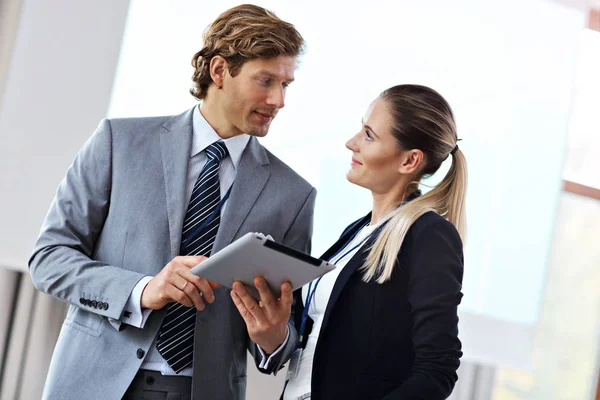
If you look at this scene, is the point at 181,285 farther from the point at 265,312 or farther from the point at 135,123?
the point at 135,123

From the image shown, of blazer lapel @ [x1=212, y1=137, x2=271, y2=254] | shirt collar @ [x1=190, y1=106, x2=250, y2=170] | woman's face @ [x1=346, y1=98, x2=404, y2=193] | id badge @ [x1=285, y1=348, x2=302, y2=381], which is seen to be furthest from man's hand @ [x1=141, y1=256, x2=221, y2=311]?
woman's face @ [x1=346, y1=98, x2=404, y2=193]

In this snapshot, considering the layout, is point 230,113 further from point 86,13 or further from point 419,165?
point 86,13

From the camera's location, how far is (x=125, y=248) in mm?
2125

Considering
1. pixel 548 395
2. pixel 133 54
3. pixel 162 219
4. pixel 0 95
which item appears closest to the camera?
pixel 162 219

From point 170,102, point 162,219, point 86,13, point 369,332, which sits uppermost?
point 86,13

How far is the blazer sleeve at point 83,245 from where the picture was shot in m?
2.03

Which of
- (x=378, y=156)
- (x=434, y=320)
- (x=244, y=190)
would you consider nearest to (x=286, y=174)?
(x=244, y=190)

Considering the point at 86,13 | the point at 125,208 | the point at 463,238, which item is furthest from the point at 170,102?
the point at 463,238

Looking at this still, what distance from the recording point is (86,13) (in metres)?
3.42

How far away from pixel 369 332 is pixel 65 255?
0.83 m

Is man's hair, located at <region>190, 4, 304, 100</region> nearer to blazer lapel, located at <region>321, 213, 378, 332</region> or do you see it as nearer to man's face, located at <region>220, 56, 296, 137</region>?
man's face, located at <region>220, 56, 296, 137</region>

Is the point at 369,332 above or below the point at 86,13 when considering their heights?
below

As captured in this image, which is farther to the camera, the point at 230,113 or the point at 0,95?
the point at 0,95

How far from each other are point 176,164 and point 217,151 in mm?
138
